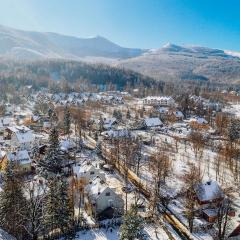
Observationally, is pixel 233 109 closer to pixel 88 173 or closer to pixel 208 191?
pixel 208 191

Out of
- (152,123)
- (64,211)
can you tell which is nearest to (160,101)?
(152,123)

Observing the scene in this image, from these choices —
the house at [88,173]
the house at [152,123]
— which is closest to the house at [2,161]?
the house at [88,173]

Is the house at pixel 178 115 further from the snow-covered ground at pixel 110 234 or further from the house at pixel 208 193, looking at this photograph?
the snow-covered ground at pixel 110 234

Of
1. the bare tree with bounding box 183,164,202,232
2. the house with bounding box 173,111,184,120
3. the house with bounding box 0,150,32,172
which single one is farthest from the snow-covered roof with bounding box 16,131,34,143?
the house with bounding box 173,111,184,120

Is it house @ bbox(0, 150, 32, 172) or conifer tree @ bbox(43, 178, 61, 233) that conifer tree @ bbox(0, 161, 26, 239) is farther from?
house @ bbox(0, 150, 32, 172)

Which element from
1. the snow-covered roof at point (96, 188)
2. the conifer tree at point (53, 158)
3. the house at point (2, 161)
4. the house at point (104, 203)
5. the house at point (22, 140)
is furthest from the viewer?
the house at point (22, 140)
